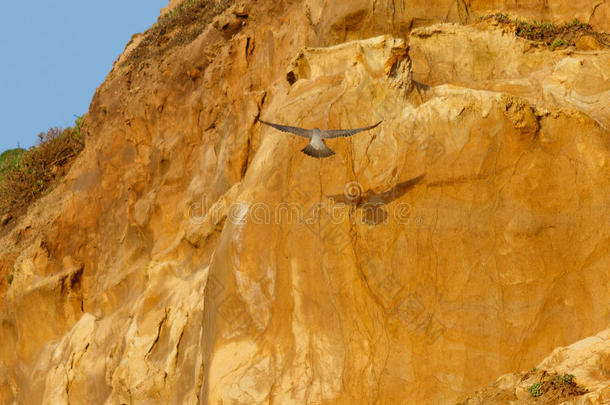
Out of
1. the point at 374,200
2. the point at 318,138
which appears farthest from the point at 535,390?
the point at 318,138

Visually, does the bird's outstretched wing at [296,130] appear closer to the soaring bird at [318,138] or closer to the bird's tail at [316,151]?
the soaring bird at [318,138]

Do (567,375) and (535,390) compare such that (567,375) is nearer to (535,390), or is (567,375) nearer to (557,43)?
(535,390)

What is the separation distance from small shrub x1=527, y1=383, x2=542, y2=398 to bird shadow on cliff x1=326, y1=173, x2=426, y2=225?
9.19ft

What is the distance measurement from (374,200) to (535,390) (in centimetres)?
314

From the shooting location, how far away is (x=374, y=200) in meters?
9.38

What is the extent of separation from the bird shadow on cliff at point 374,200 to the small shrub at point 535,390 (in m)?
2.80

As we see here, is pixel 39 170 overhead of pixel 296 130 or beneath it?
overhead

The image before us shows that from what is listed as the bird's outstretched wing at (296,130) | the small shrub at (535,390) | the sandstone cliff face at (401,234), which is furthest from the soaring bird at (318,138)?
the small shrub at (535,390)

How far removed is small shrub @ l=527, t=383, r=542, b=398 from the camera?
7.18 meters

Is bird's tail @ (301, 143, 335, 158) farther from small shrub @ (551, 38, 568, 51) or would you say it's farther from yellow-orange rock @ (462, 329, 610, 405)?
small shrub @ (551, 38, 568, 51)

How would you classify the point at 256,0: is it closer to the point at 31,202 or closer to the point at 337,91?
the point at 337,91

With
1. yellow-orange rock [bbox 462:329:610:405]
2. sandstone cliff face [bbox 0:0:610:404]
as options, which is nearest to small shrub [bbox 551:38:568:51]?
sandstone cliff face [bbox 0:0:610:404]

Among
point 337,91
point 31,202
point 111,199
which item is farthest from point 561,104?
point 31,202

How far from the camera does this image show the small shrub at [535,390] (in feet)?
23.5
